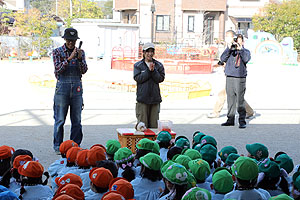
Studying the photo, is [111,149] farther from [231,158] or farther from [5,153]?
[231,158]

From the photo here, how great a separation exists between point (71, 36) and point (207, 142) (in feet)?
9.30

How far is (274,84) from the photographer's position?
20297 millimetres

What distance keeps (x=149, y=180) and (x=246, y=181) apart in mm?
936

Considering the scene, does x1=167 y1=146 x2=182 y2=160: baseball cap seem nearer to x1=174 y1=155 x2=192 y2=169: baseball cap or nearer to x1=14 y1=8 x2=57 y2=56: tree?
x1=174 y1=155 x2=192 y2=169: baseball cap

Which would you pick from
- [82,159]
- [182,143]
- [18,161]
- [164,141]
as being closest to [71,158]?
[82,159]

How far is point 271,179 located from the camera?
435 centimetres

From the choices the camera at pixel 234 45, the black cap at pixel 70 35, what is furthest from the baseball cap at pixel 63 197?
the camera at pixel 234 45

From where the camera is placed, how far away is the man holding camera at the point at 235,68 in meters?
9.82

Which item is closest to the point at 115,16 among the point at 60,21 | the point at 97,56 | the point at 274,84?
the point at 60,21

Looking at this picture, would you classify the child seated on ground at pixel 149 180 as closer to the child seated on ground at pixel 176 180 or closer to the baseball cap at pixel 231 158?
the child seated on ground at pixel 176 180

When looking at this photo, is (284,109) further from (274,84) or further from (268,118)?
(274,84)

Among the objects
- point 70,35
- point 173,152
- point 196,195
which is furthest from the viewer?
point 70,35

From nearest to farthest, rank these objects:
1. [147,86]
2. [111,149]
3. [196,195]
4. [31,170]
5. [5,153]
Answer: [196,195] < [31,170] < [5,153] < [111,149] < [147,86]

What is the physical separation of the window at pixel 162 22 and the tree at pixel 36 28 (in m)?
13.6
